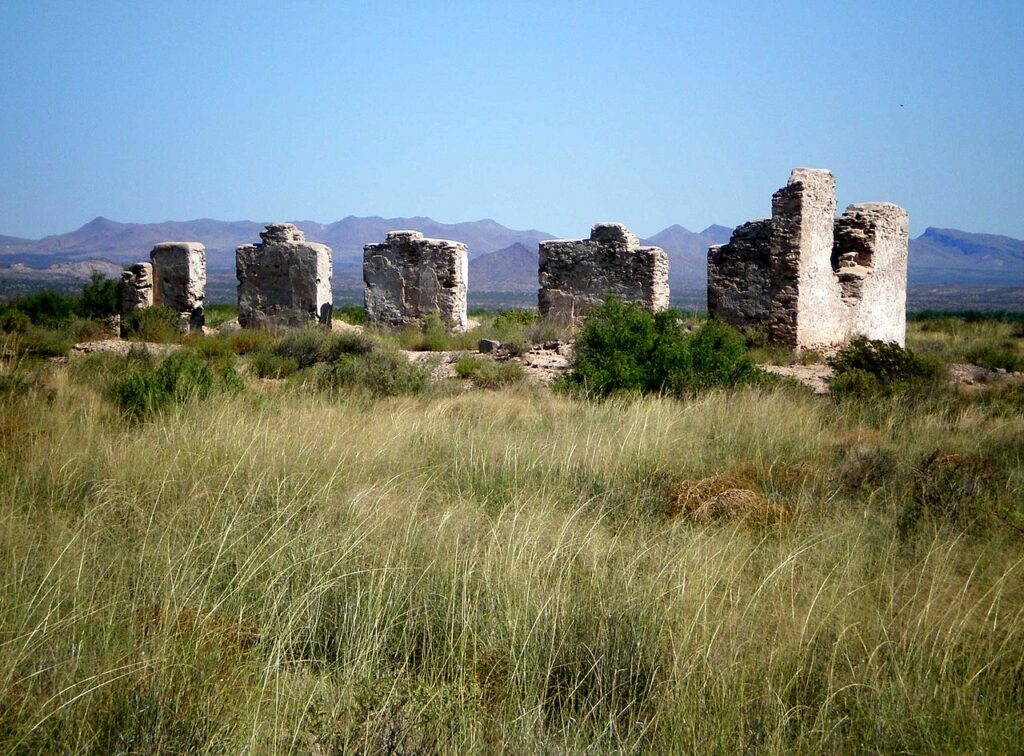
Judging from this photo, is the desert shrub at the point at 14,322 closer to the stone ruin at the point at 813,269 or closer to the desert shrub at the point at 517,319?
the desert shrub at the point at 517,319

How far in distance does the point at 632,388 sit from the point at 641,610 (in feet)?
21.4

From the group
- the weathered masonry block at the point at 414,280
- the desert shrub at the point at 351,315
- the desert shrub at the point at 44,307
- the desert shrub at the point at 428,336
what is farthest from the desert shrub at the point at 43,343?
the desert shrub at the point at 351,315

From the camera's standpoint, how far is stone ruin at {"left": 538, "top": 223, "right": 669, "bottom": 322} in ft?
54.0

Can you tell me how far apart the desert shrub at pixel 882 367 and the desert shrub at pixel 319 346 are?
6.30 metres

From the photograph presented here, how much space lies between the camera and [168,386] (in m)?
8.71

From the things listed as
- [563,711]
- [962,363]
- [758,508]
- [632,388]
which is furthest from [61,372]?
[962,363]

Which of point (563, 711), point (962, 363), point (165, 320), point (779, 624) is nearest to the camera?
point (563, 711)

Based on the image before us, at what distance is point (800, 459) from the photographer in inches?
279

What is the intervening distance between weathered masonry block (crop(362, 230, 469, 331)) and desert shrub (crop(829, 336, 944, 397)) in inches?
268

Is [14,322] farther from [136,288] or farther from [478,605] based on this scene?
[478,605]

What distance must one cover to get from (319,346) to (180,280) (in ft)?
17.1

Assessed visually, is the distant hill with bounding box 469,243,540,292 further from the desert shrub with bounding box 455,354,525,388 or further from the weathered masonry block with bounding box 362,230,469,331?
the desert shrub with bounding box 455,354,525,388

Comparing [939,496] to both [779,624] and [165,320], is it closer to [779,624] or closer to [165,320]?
[779,624]

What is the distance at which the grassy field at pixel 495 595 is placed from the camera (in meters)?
3.20
